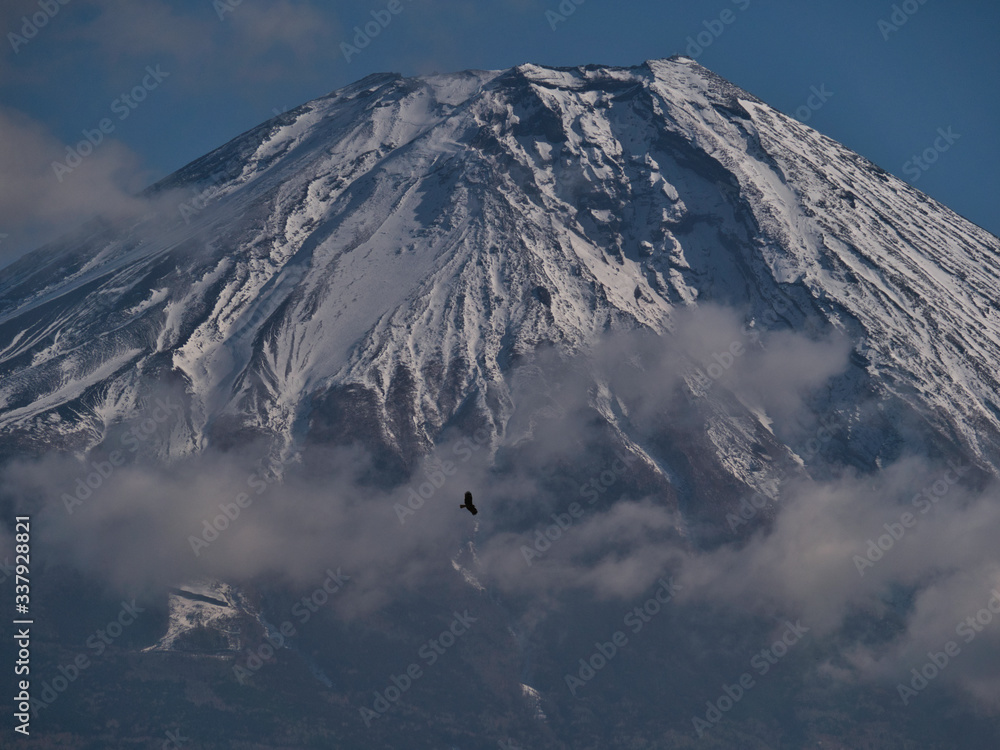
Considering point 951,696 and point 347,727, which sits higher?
point 951,696

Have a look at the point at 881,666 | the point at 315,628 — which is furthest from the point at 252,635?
the point at 881,666

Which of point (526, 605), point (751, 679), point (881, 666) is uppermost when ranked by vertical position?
point (881, 666)

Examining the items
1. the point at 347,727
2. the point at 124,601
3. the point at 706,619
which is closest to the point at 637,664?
the point at 706,619

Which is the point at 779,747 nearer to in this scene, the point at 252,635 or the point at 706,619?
the point at 706,619

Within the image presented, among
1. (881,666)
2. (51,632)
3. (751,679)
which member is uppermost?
(881,666)

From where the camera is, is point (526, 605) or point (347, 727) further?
point (526, 605)

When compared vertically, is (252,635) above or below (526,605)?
below

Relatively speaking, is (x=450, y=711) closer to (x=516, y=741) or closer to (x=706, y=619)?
(x=516, y=741)

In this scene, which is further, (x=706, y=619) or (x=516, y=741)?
(x=706, y=619)

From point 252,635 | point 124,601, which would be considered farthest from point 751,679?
point 124,601
